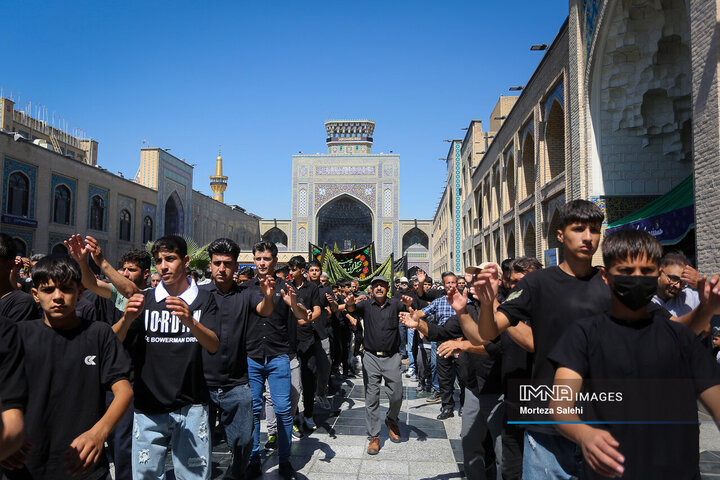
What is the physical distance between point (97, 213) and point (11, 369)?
24327 millimetres

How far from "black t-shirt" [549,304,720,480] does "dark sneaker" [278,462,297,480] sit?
2685mm

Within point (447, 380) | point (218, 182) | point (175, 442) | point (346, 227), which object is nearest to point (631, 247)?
point (175, 442)

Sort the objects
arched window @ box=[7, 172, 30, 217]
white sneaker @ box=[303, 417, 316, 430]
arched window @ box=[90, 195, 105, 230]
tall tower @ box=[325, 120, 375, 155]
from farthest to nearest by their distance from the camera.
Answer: tall tower @ box=[325, 120, 375, 155]
arched window @ box=[90, 195, 105, 230]
arched window @ box=[7, 172, 30, 217]
white sneaker @ box=[303, 417, 316, 430]

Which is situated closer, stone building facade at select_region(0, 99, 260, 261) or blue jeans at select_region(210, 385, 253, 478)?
blue jeans at select_region(210, 385, 253, 478)

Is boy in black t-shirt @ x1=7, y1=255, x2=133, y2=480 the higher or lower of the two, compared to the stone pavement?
higher

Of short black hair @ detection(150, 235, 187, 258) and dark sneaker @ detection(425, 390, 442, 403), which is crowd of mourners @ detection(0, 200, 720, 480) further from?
dark sneaker @ detection(425, 390, 442, 403)

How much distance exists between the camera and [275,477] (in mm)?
4020

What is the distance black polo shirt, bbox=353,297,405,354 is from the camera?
503 centimetres

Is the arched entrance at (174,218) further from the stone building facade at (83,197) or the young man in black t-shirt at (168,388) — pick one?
the young man in black t-shirt at (168,388)

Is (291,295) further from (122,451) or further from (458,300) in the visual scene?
(458,300)

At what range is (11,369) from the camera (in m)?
1.94

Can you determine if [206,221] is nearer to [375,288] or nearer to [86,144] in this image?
[86,144]

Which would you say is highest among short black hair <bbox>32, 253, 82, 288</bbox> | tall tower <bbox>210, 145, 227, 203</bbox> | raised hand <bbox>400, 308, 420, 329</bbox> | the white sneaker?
tall tower <bbox>210, 145, 227, 203</bbox>

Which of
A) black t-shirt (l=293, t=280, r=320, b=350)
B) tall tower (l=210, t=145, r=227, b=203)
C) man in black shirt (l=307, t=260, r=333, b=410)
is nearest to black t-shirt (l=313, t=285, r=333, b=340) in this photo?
man in black shirt (l=307, t=260, r=333, b=410)
